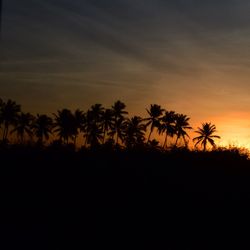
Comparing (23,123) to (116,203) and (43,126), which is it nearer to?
(43,126)

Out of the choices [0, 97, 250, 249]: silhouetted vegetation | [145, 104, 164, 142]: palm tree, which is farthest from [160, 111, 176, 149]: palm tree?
[0, 97, 250, 249]: silhouetted vegetation

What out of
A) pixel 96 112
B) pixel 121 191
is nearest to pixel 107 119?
pixel 96 112

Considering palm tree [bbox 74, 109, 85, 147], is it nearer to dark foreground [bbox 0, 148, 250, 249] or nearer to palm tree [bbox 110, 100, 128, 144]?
→ palm tree [bbox 110, 100, 128, 144]

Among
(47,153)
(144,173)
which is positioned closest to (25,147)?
(47,153)

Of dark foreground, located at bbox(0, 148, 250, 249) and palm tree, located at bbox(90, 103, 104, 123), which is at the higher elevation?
palm tree, located at bbox(90, 103, 104, 123)

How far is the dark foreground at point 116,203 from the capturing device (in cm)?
1519

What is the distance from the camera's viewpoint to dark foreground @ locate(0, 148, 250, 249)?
15.2 metres

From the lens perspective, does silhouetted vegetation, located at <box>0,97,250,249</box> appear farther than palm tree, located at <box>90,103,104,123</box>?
No

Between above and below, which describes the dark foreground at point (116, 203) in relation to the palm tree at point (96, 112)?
below

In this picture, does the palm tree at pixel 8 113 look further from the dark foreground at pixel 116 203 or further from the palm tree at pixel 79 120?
the dark foreground at pixel 116 203

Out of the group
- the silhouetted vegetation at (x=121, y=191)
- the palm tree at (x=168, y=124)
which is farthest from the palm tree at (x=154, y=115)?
the silhouetted vegetation at (x=121, y=191)

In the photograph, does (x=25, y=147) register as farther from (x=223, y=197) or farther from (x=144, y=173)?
(x=223, y=197)

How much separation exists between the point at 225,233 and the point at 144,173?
5828 mm

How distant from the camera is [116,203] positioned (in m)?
18.4
